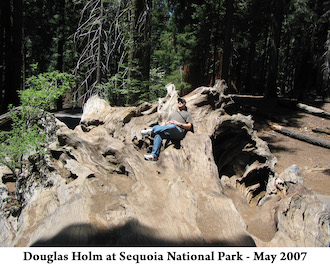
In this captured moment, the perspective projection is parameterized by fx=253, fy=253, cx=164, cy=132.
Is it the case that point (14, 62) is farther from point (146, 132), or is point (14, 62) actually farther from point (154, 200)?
point (154, 200)

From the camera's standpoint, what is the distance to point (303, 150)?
32.2ft

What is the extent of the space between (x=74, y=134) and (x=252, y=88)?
85.5ft

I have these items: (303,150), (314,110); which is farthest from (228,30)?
(303,150)

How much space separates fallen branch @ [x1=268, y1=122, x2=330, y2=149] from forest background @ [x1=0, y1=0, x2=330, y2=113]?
3.54m

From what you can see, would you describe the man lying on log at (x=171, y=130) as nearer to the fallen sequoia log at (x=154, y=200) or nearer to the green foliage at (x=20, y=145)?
the fallen sequoia log at (x=154, y=200)

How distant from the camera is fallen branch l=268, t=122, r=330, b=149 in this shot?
10.1 m

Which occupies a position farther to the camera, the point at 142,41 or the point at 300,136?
the point at 300,136

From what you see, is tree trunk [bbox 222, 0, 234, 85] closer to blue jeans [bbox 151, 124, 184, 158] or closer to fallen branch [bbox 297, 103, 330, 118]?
fallen branch [bbox 297, 103, 330, 118]

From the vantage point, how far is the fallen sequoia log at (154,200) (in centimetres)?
230

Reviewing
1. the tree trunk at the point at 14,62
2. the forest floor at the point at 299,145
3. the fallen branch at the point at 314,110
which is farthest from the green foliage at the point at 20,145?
the fallen branch at the point at 314,110

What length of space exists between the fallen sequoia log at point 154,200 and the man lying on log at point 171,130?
0.56 ft

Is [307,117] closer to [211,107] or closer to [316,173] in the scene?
[316,173]

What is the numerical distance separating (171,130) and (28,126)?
306 centimetres

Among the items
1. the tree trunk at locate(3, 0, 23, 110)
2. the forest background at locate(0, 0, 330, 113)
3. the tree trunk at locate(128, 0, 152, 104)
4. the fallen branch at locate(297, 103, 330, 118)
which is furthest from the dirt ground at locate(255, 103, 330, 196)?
the tree trunk at locate(3, 0, 23, 110)
